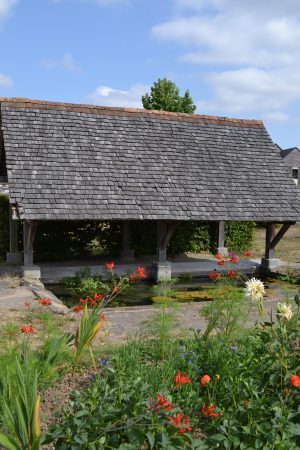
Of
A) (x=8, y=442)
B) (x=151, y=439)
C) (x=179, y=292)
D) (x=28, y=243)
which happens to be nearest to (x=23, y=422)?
(x=8, y=442)

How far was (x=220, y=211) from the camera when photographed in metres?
13.2

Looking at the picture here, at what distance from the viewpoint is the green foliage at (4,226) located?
14688 millimetres

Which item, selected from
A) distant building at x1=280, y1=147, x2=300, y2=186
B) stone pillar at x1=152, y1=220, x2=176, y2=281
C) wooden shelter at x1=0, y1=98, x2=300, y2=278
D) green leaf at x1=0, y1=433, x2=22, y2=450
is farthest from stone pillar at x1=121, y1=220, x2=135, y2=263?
distant building at x1=280, y1=147, x2=300, y2=186

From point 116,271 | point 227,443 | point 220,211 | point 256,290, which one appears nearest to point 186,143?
point 220,211

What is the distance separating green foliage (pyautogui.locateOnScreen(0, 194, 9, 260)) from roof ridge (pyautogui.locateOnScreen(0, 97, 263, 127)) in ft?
9.84

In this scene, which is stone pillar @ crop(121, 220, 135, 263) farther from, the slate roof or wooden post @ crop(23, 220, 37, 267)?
Answer: wooden post @ crop(23, 220, 37, 267)

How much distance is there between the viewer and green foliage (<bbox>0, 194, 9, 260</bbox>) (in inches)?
578

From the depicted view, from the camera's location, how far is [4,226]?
14797 mm

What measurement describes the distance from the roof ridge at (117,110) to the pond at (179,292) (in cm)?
512

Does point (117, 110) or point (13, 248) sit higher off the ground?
point (117, 110)

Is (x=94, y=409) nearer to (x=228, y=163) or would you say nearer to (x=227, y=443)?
(x=227, y=443)

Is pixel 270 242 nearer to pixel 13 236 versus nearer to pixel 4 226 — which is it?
pixel 13 236

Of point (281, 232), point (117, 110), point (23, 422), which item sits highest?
point (117, 110)

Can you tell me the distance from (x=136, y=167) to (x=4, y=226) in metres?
4.52
